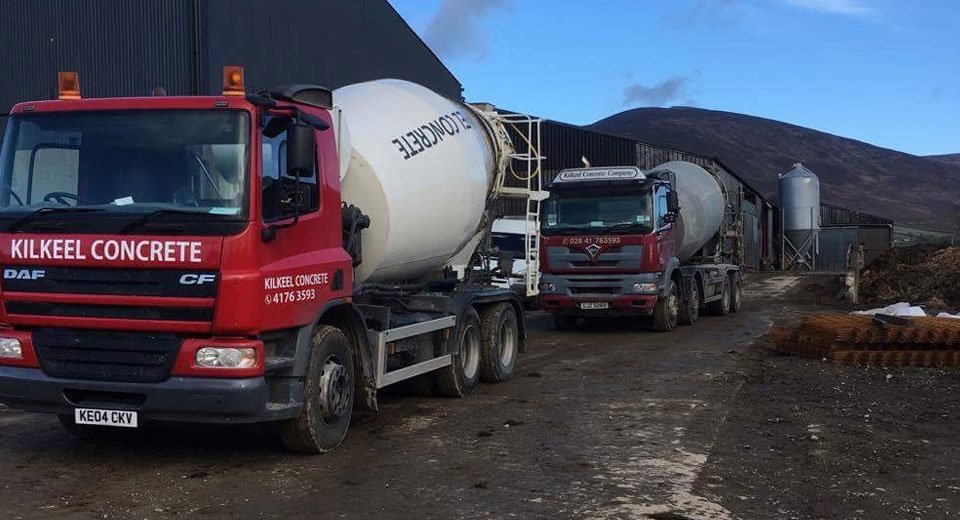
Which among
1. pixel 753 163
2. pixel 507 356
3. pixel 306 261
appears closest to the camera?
pixel 306 261

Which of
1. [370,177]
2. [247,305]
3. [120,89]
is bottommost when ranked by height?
[247,305]

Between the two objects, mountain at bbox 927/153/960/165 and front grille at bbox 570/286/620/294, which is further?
mountain at bbox 927/153/960/165

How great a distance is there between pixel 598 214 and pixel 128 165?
1095 cm

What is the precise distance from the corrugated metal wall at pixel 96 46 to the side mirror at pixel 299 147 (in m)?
14.5

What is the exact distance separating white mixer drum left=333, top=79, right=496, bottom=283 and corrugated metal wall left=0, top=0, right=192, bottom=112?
11671 mm

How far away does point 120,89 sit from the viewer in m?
20.0

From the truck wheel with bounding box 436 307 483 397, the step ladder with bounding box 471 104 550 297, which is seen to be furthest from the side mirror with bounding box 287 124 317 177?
the step ladder with bounding box 471 104 550 297

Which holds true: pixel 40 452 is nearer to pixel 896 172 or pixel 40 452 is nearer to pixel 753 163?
pixel 753 163

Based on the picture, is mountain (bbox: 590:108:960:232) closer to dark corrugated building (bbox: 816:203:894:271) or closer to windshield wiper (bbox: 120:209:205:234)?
dark corrugated building (bbox: 816:203:894:271)

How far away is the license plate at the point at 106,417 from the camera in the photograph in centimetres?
596

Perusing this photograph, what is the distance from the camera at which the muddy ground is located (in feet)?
18.3

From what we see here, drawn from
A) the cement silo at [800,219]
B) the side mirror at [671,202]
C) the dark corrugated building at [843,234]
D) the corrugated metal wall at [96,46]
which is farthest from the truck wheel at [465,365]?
the cement silo at [800,219]

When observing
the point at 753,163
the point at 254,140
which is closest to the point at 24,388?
the point at 254,140

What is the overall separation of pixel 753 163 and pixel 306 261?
274ft
